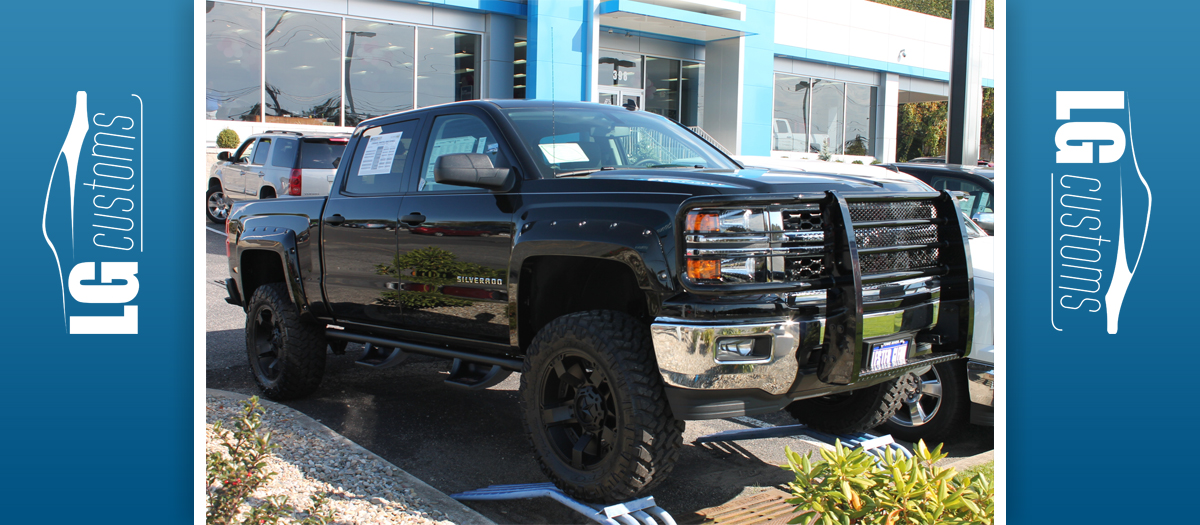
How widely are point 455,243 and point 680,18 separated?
17183 millimetres

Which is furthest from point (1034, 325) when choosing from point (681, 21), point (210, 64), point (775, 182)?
point (681, 21)

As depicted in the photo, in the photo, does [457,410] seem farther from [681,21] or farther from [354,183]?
[681,21]

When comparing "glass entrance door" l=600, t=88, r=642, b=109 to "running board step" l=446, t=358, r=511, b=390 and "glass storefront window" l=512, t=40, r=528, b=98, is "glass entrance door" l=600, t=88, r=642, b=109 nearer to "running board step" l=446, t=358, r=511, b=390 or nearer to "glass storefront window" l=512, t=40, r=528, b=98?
"glass storefront window" l=512, t=40, r=528, b=98

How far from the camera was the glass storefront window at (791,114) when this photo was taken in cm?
2603

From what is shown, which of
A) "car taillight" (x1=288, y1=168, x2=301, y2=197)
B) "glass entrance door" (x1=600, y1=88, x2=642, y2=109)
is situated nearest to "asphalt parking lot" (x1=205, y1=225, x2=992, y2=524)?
"car taillight" (x1=288, y1=168, x2=301, y2=197)

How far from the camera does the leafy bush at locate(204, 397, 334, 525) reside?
10.8 feet

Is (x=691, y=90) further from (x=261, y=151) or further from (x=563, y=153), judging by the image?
(x=563, y=153)

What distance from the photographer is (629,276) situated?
409 centimetres

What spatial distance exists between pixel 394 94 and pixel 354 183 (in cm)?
1420

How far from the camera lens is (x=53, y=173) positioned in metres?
2.86

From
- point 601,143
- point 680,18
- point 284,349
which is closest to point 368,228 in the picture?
point 284,349

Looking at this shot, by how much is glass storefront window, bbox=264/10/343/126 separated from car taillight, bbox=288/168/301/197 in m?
5.73

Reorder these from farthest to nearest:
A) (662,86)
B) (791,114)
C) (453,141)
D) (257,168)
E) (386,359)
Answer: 1. (791,114)
2. (662,86)
3. (257,168)
4. (386,359)
5. (453,141)

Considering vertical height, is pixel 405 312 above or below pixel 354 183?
below
